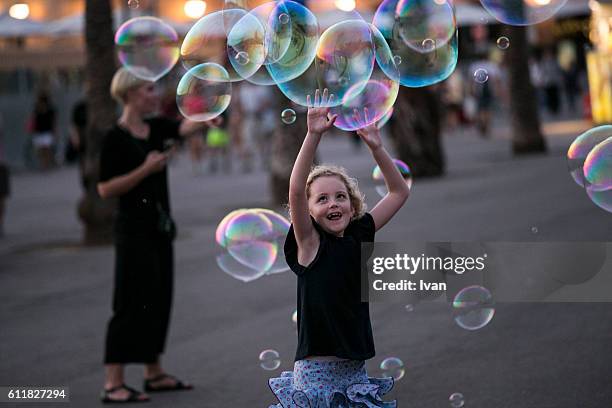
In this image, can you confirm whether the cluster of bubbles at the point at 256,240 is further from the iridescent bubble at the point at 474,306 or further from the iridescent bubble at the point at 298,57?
the iridescent bubble at the point at 474,306

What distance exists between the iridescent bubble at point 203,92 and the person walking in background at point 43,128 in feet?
70.2

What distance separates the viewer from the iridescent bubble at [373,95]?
5738 millimetres

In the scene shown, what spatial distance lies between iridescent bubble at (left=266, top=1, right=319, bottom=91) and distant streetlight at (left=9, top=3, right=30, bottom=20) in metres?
25.4

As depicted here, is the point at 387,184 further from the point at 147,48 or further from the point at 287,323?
the point at 147,48

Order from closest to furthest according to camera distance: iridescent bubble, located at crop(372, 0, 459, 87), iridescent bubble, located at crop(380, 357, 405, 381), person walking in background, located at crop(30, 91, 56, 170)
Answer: iridescent bubble, located at crop(380, 357, 405, 381), iridescent bubble, located at crop(372, 0, 459, 87), person walking in background, located at crop(30, 91, 56, 170)

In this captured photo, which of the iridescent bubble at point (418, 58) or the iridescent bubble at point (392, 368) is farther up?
the iridescent bubble at point (418, 58)

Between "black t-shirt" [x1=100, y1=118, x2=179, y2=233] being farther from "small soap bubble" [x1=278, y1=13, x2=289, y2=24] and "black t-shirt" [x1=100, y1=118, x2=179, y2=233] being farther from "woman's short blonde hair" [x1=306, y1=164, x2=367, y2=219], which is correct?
"woman's short blonde hair" [x1=306, y1=164, x2=367, y2=219]

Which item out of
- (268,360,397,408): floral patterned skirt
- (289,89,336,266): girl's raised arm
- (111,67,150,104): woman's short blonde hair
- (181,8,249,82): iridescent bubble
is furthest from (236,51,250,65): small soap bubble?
(268,360,397,408): floral patterned skirt

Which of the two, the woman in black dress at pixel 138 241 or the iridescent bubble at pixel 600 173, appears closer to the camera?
the iridescent bubble at pixel 600 173

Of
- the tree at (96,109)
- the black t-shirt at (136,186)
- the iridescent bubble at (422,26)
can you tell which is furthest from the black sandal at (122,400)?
the tree at (96,109)

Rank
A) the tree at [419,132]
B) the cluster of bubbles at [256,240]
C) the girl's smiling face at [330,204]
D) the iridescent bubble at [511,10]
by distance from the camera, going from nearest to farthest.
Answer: the girl's smiling face at [330,204], the cluster of bubbles at [256,240], the iridescent bubble at [511,10], the tree at [419,132]

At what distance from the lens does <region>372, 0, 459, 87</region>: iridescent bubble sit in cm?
660

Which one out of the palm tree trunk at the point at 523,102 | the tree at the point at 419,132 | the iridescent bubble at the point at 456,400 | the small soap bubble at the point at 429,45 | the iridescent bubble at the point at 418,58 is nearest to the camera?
the iridescent bubble at the point at 456,400

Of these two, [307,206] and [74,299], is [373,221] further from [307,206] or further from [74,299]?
[74,299]
